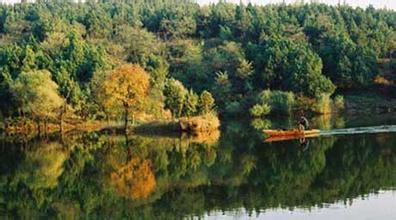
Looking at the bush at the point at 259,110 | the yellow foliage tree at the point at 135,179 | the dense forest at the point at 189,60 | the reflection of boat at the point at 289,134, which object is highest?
the dense forest at the point at 189,60

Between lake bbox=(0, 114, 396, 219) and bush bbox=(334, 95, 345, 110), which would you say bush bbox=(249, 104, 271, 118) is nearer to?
bush bbox=(334, 95, 345, 110)

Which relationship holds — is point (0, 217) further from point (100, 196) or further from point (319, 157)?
point (319, 157)

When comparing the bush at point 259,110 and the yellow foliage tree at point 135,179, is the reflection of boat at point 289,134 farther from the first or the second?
the bush at point 259,110

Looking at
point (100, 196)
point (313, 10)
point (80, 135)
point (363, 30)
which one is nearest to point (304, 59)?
point (363, 30)

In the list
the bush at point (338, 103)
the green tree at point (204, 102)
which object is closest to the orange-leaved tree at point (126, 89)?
the green tree at point (204, 102)

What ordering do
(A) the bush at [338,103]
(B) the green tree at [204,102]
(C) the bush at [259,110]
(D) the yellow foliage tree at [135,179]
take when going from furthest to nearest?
1. (A) the bush at [338,103]
2. (C) the bush at [259,110]
3. (B) the green tree at [204,102]
4. (D) the yellow foliage tree at [135,179]

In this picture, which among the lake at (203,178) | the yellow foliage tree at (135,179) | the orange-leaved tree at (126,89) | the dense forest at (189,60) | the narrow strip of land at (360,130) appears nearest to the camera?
the lake at (203,178)

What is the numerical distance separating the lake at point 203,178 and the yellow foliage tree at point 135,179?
0.06m

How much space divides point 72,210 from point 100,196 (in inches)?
125

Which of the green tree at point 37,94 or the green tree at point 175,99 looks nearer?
the green tree at point 37,94

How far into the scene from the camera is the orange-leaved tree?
7025 cm

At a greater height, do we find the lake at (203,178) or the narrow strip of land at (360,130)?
the narrow strip of land at (360,130)

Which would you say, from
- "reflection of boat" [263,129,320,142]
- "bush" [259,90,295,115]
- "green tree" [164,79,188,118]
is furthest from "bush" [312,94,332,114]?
"reflection of boat" [263,129,320,142]

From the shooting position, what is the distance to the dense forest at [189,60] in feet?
246
